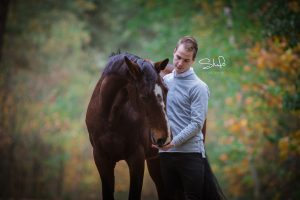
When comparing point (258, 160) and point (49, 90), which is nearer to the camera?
point (258, 160)

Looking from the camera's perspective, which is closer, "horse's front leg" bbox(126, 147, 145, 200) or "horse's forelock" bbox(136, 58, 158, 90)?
"horse's forelock" bbox(136, 58, 158, 90)

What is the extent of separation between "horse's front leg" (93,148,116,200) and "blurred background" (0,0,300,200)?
2.86 metres

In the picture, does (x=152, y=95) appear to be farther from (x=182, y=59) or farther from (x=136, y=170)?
(x=136, y=170)

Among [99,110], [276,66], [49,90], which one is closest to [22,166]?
[49,90]

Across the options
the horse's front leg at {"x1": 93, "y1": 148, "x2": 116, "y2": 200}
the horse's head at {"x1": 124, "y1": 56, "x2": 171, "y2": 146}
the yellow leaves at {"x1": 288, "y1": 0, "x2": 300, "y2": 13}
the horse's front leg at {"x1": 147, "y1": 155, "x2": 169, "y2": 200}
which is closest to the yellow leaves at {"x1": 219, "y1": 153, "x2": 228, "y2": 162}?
the yellow leaves at {"x1": 288, "y1": 0, "x2": 300, "y2": 13}

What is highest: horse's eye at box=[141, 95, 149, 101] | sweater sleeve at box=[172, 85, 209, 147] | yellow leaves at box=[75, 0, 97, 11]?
yellow leaves at box=[75, 0, 97, 11]

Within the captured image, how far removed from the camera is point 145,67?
3.77 meters

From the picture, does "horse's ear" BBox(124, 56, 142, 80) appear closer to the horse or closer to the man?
the horse

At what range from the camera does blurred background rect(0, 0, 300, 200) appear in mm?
9789

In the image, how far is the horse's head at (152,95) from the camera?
357cm

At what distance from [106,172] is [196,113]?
46.4 inches

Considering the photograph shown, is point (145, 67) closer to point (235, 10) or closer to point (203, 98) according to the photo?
point (203, 98)

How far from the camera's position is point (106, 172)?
443cm

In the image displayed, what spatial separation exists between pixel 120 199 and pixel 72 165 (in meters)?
5.67
